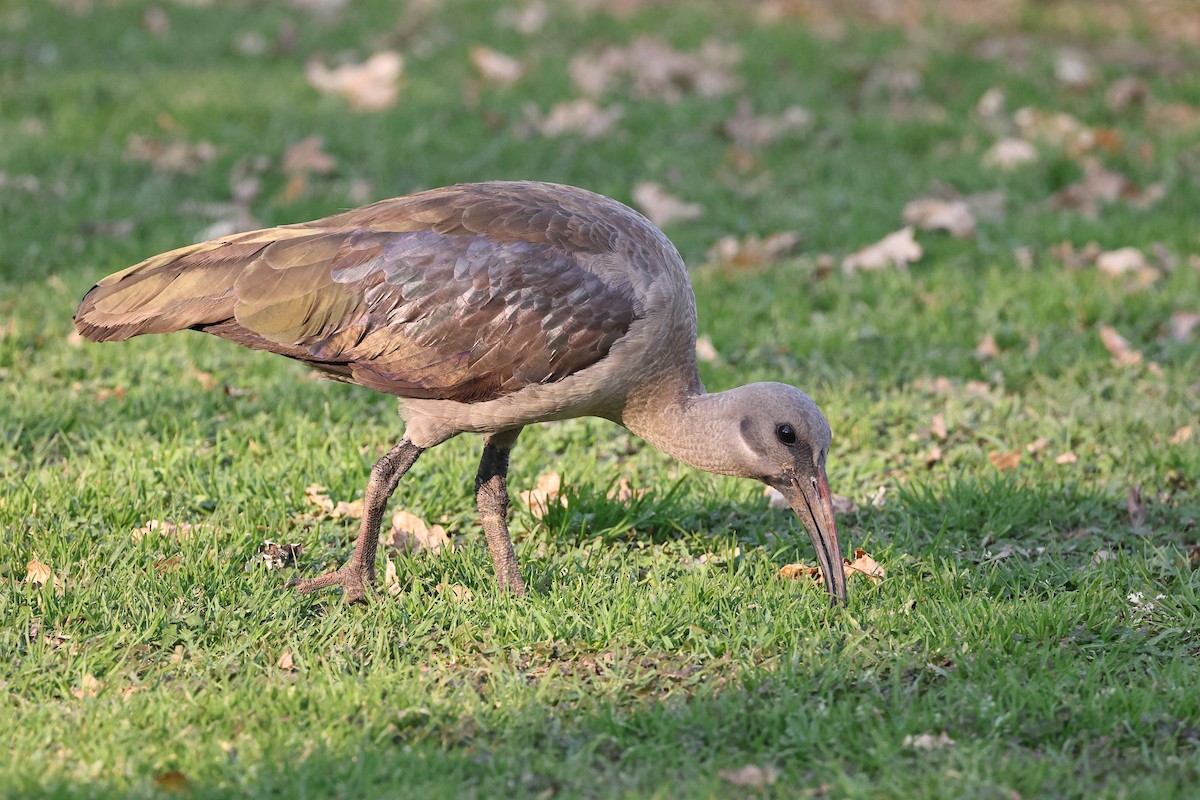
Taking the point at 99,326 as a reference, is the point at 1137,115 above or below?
below

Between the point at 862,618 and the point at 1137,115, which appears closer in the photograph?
the point at 862,618

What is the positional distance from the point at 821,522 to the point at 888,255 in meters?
3.83

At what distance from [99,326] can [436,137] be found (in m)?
5.40

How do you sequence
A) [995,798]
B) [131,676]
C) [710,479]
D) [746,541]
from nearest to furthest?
[995,798] < [131,676] < [746,541] < [710,479]

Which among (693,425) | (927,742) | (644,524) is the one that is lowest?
(644,524)

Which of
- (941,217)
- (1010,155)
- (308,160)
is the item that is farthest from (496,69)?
(941,217)

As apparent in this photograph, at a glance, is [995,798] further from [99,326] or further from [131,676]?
[99,326]

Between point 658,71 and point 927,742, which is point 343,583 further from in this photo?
point 658,71

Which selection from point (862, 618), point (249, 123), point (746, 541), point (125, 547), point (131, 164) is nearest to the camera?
point (862, 618)

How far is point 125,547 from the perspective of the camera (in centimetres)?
520

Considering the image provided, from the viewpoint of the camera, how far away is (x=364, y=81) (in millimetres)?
11312

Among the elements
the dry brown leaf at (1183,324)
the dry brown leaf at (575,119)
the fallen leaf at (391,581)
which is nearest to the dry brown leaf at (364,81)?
the dry brown leaf at (575,119)

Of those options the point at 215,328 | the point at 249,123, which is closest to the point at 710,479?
the point at 215,328

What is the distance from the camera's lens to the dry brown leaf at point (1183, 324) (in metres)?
7.52
